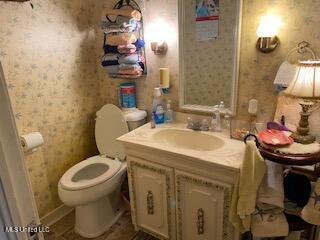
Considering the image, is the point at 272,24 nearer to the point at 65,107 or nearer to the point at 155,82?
the point at 155,82

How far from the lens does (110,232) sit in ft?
6.18

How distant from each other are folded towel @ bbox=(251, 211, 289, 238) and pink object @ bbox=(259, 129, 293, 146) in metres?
0.34

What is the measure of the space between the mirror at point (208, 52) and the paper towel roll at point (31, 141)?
1091 mm

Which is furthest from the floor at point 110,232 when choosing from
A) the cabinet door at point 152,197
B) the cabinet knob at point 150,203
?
the cabinet knob at point 150,203

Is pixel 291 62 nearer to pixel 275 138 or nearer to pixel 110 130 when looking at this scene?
pixel 275 138

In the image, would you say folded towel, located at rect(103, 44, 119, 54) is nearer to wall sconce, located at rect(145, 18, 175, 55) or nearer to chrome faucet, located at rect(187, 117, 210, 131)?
wall sconce, located at rect(145, 18, 175, 55)

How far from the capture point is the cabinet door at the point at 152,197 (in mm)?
1506

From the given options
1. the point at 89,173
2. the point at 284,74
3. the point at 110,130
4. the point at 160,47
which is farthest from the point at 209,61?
the point at 89,173

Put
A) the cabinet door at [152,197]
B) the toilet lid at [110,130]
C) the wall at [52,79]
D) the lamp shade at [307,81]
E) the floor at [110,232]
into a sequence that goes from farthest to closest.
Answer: the toilet lid at [110,130], the floor at [110,232], the wall at [52,79], the cabinet door at [152,197], the lamp shade at [307,81]

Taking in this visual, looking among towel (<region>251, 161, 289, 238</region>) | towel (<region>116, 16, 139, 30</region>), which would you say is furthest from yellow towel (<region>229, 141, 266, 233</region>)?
towel (<region>116, 16, 139, 30</region>)

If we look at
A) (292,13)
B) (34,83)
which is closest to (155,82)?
(34,83)

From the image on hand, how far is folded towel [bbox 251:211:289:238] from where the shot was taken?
1.12 meters

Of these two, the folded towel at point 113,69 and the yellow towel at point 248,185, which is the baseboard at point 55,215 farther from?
the yellow towel at point 248,185

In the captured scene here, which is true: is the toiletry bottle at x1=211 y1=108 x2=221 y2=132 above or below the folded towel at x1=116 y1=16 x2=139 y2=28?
below
